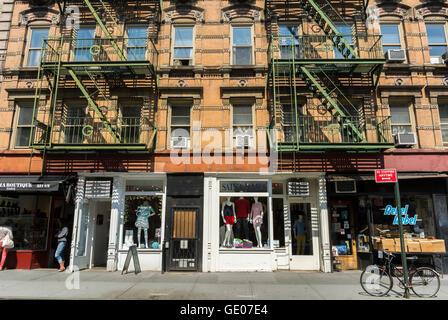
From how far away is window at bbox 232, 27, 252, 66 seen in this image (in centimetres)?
1228

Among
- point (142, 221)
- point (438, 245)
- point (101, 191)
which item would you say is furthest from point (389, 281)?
point (101, 191)

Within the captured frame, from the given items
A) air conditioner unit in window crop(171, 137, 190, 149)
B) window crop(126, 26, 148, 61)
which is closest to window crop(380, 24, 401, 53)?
air conditioner unit in window crop(171, 137, 190, 149)

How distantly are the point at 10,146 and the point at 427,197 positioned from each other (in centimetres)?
1583

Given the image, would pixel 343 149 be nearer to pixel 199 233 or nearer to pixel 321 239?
pixel 321 239

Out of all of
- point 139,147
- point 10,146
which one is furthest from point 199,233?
point 10,146

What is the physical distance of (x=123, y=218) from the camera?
11172 mm

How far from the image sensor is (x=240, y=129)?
11703 millimetres

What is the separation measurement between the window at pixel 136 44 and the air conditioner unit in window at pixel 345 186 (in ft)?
29.4

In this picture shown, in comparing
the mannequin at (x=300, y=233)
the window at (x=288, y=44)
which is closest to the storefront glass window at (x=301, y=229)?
the mannequin at (x=300, y=233)

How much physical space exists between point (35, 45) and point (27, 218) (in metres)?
7.18

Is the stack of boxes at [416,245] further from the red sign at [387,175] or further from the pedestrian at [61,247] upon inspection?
the pedestrian at [61,247]

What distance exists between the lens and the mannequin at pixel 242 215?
11.1 metres

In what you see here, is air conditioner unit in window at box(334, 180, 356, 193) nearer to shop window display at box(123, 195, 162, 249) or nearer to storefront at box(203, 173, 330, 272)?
storefront at box(203, 173, 330, 272)
